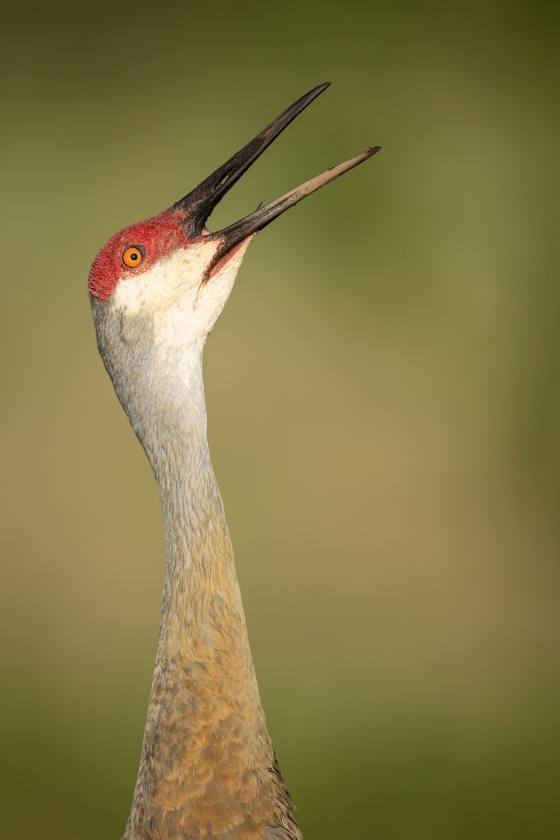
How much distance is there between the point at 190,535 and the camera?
1048mm

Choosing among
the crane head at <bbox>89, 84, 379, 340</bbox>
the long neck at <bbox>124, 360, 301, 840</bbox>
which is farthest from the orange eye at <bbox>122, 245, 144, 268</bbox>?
the long neck at <bbox>124, 360, 301, 840</bbox>

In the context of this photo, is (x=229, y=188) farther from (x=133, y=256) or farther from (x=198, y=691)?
(x=198, y=691)

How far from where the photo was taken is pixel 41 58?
88.9 inches

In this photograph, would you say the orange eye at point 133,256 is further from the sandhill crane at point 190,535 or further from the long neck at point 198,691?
the long neck at point 198,691

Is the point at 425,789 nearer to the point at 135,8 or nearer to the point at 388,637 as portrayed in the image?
the point at 388,637

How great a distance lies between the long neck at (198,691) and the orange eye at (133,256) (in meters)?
0.15

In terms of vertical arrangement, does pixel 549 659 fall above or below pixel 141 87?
below

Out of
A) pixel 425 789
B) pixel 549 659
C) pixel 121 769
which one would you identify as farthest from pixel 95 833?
pixel 549 659

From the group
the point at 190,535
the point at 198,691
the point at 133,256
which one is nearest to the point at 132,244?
the point at 133,256

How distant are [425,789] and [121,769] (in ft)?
2.47

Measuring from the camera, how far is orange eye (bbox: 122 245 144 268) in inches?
42.4

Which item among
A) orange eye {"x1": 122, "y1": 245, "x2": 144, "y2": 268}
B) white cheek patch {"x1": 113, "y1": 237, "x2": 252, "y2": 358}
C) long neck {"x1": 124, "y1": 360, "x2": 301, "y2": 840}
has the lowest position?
long neck {"x1": 124, "y1": 360, "x2": 301, "y2": 840}

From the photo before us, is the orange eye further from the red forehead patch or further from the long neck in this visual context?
the long neck

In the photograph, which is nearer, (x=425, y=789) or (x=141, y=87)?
(x=425, y=789)
